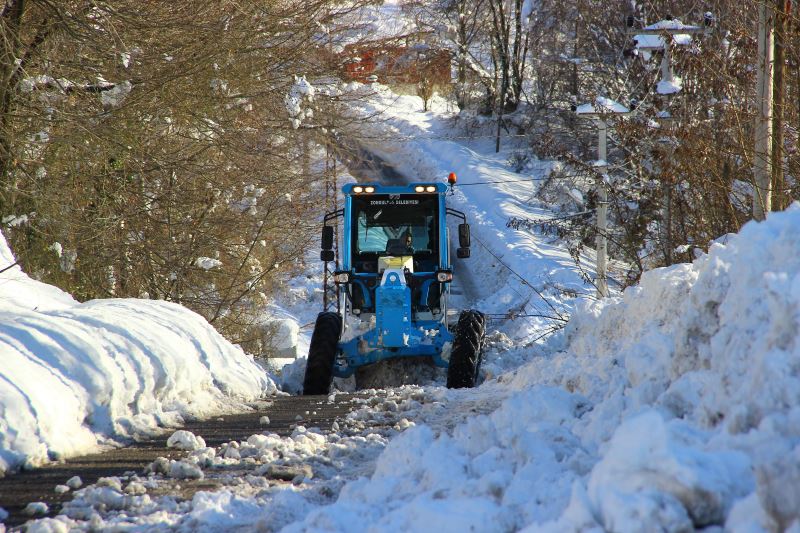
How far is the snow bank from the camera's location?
5.70m

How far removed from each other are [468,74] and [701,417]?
40.6 metres

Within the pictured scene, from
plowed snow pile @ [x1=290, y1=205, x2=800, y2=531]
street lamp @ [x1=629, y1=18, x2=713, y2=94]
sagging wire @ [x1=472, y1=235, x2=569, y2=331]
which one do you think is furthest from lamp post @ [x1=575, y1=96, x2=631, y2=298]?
plowed snow pile @ [x1=290, y1=205, x2=800, y2=531]

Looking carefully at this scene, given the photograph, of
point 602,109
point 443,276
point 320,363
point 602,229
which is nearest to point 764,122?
point 443,276

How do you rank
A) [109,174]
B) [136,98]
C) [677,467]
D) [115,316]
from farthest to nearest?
[109,174] → [136,98] → [115,316] → [677,467]

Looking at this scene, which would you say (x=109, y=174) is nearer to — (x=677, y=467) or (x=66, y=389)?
(x=66, y=389)

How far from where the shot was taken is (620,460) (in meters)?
3.01

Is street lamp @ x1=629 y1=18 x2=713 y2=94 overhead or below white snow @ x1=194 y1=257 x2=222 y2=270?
overhead

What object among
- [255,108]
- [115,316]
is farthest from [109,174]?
[115,316]

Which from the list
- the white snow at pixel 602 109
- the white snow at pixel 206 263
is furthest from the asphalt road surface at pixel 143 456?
the white snow at pixel 602 109

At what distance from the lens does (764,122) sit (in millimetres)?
11484

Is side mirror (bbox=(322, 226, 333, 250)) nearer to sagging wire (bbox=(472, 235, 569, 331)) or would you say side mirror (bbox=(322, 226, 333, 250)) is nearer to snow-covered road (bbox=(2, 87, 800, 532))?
snow-covered road (bbox=(2, 87, 800, 532))

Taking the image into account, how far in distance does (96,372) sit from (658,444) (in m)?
4.71

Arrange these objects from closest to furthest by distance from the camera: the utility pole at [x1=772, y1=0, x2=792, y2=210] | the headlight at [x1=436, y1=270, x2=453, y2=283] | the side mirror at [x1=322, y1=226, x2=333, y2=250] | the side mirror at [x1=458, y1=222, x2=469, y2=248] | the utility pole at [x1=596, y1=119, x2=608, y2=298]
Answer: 1. the utility pole at [x1=772, y1=0, x2=792, y2=210]
2. the side mirror at [x1=458, y1=222, x2=469, y2=248]
3. the side mirror at [x1=322, y1=226, x2=333, y2=250]
4. the headlight at [x1=436, y1=270, x2=453, y2=283]
5. the utility pole at [x1=596, y1=119, x2=608, y2=298]

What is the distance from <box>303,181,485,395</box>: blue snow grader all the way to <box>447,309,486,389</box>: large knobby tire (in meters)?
0.02
